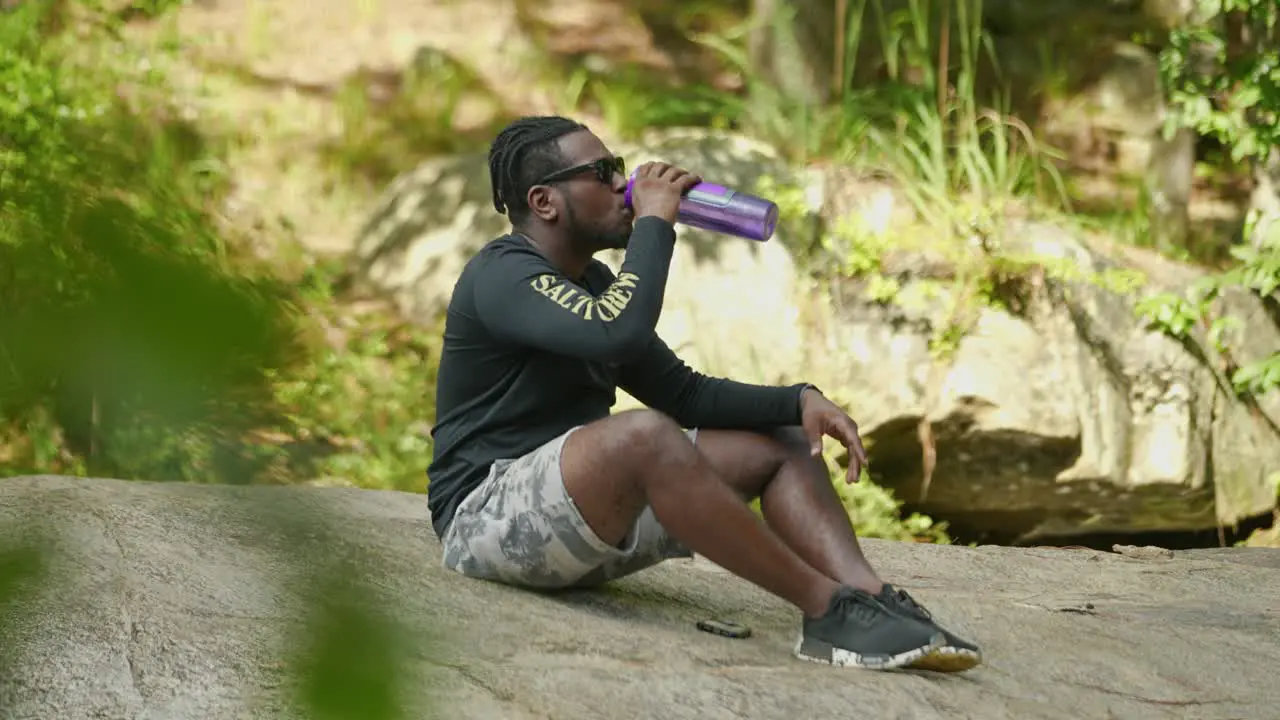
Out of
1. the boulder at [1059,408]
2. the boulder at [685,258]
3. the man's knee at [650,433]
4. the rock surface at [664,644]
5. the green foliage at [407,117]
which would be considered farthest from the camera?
the green foliage at [407,117]

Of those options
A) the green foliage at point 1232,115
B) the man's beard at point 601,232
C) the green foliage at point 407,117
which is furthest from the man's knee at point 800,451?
the green foliage at point 407,117

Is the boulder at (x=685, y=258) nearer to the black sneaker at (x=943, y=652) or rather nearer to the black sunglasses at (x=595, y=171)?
the black sunglasses at (x=595, y=171)

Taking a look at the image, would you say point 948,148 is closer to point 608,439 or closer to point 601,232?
point 601,232

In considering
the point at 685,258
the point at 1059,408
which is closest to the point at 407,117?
the point at 685,258

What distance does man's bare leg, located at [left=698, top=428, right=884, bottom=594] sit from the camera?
2783mm

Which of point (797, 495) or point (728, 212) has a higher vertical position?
point (728, 212)

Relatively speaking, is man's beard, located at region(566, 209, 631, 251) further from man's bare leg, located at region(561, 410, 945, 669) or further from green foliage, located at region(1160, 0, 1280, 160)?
green foliage, located at region(1160, 0, 1280, 160)

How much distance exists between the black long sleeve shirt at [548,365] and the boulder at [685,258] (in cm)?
254

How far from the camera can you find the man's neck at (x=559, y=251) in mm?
2967

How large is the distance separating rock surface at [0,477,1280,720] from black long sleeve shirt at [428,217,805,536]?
27cm

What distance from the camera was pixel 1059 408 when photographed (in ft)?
18.5

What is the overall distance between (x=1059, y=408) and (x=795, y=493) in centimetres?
308

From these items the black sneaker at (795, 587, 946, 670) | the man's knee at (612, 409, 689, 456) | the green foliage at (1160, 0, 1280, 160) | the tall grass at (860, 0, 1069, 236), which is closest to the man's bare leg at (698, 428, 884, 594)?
the black sneaker at (795, 587, 946, 670)

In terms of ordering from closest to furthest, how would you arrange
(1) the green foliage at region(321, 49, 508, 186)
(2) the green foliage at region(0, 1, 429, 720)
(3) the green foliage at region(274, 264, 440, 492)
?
(2) the green foliage at region(0, 1, 429, 720) < (3) the green foliage at region(274, 264, 440, 492) < (1) the green foliage at region(321, 49, 508, 186)
